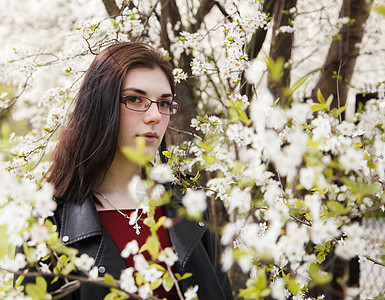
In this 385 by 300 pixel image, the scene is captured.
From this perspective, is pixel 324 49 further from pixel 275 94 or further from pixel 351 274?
pixel 351 274

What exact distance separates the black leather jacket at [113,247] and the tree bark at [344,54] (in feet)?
5.21

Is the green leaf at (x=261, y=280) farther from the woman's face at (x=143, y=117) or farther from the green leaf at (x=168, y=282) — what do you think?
the woman's face at (x=143, y=117)

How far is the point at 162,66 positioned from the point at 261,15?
77 cm

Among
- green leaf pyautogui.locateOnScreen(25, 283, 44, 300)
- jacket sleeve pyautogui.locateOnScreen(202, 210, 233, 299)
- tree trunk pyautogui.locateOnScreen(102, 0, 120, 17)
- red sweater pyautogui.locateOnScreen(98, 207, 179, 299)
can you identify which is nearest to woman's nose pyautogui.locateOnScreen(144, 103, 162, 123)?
red sweater pyautogui.locateOnScreen(98, 207, 179, 299)

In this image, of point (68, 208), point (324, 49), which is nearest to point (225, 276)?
point (68, 208)

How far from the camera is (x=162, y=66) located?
1.83 metres

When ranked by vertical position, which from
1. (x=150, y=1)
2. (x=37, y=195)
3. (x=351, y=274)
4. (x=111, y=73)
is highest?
(x=150, y=1)

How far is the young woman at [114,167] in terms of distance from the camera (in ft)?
5.34

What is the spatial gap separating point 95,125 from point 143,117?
0.23m

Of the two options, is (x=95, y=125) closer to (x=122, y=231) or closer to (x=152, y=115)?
(x=152, y=115)

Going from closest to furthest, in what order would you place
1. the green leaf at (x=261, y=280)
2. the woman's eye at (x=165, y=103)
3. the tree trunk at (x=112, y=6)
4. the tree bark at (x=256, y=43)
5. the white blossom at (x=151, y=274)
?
1. the green leaf at (x=261, y=280)
2. the white blossom at (x=151, y=274)
3. the woman's eye at (x=165, y=103)
4. the tree trunk at (x=112, y=6)
5. the tree bark at (x=256, y=43)

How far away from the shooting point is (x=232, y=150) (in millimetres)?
2791

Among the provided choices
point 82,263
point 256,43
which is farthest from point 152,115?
point 256,43

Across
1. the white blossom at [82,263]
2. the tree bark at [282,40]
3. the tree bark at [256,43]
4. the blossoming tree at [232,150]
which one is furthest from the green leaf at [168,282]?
the tree bark at [282,40]
